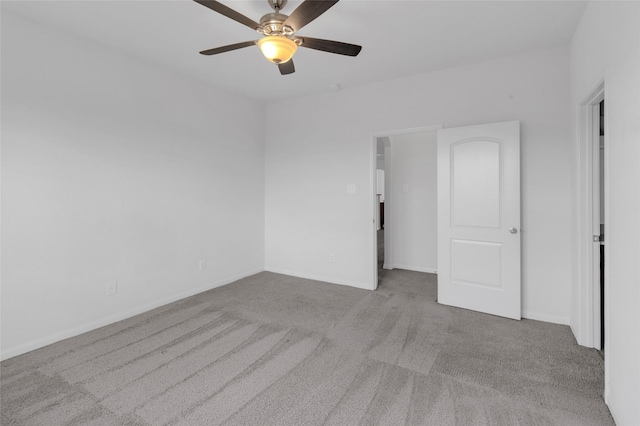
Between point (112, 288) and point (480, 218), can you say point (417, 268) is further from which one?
point (112, 288)

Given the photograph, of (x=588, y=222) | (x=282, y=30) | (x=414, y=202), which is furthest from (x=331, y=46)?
(x=414, y=202)

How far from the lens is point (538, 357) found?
2.28m

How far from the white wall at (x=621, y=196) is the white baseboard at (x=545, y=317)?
1.24 m

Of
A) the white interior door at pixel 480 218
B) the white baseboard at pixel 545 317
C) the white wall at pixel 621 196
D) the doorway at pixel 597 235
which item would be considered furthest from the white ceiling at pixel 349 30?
the white baseboard at pixel 545 317

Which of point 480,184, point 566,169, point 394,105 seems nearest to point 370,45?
point 394,105

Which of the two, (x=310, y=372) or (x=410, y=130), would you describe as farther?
(x=410, y=130)

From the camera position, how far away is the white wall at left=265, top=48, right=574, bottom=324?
9.34 ft

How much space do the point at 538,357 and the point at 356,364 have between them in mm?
1403

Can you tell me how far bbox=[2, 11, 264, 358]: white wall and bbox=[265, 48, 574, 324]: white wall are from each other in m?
0.87

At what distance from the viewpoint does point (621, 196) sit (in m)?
1.56

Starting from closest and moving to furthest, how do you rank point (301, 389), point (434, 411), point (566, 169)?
point (434, 411) < point (301, 389) < point (566, 169)

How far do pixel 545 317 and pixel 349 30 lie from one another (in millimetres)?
3252

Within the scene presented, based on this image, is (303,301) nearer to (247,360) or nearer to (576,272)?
(247,360)

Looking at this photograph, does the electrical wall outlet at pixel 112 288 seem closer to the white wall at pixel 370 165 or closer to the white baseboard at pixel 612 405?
the white wall at pixel 370 165
